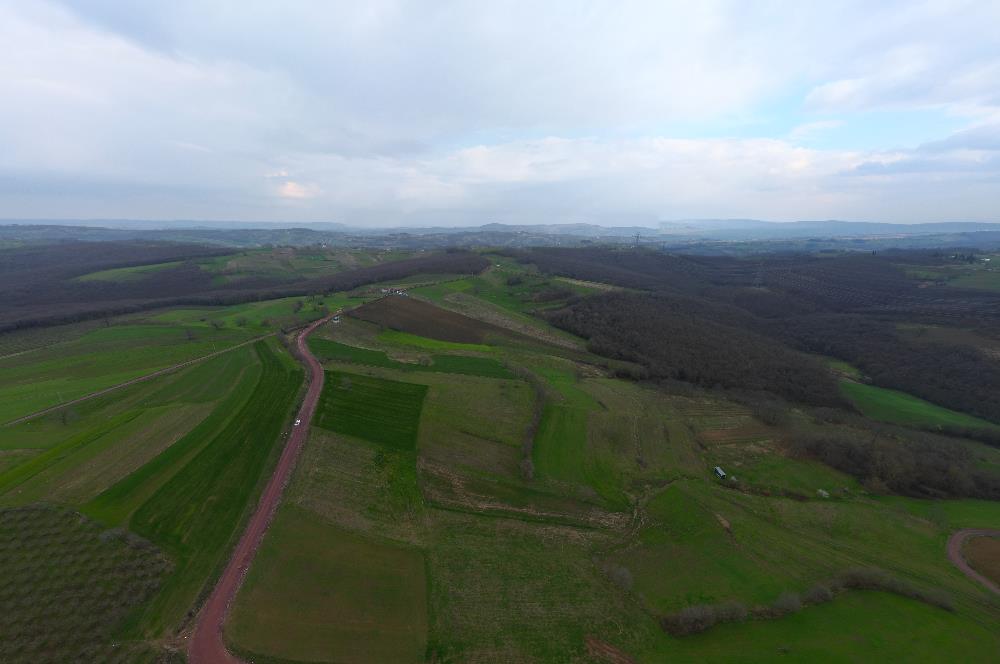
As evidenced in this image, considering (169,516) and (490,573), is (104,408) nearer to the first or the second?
(169,516)

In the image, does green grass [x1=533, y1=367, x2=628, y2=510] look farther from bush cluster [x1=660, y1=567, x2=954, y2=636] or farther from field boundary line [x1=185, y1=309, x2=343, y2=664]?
field boundary line [x1=185, y1=309, x2=343, y2=664]

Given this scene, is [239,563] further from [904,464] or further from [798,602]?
[904,464]

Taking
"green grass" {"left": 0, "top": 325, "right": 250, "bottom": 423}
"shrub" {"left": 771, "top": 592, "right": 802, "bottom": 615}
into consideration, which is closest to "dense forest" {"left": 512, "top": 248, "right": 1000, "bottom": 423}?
"shrub" {"left": 771, "top": 592, "right": 802, "bottom": 615}

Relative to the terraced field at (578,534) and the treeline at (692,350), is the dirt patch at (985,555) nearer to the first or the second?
the terraced field at (578,534)

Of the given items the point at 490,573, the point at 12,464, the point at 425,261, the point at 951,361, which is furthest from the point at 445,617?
the point at 425,261

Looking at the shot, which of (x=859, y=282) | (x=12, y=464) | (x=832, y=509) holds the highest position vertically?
(x=859, y=282)

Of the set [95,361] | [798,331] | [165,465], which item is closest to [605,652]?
[165,465]
